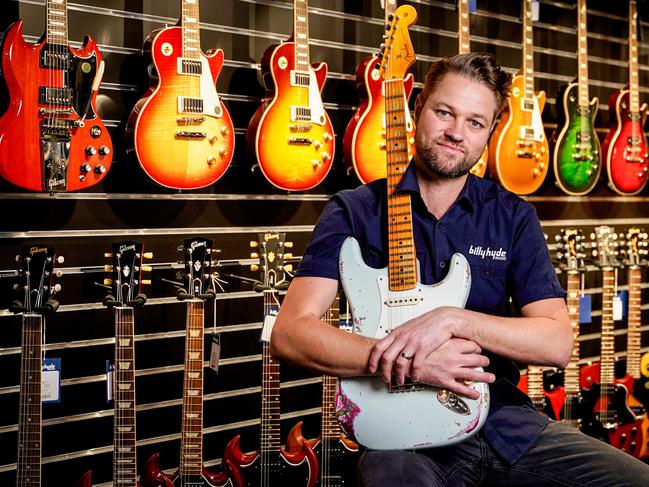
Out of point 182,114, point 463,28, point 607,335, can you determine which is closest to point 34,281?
point 182,114

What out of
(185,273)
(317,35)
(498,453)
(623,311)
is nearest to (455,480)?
(498,453)

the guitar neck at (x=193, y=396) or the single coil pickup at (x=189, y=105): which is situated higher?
the single coil pickup at (x=189, y=105)

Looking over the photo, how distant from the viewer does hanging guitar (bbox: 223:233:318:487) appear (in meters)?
3.21

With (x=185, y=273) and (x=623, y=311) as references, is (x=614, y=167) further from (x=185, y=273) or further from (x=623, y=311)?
(x=185, y=273)

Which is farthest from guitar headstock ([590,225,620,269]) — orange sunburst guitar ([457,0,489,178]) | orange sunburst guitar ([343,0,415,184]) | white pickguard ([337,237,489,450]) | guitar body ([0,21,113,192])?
guitar body ([0,21,113,192])

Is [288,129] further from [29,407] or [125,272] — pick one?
[29,407]

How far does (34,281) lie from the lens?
278 centimetres

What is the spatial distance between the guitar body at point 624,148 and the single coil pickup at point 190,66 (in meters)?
2.42

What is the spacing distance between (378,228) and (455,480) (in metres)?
0.67

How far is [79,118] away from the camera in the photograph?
9.36ft

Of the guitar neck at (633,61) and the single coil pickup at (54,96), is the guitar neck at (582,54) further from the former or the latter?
the single coil pickup at (54,96)

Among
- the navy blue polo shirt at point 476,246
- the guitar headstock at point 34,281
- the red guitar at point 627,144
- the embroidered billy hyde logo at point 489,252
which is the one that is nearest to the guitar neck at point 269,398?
the guitar headstock at point 34,281

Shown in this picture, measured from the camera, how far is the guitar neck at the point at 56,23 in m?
2.77

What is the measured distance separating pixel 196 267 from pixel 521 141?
1.81m
